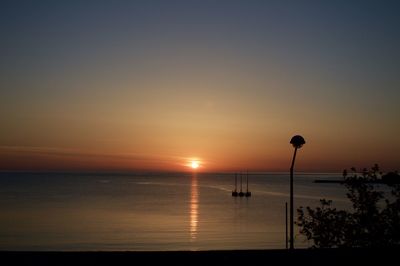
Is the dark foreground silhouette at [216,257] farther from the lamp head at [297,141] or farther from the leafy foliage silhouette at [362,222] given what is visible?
the lamp head at [297,141]

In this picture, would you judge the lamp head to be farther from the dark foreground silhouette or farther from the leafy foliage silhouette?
the dark foreground silhouette

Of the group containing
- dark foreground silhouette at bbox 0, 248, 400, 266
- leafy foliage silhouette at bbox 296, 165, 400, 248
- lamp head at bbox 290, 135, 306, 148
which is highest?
lamp head at bbox 290, 135, 306, 148

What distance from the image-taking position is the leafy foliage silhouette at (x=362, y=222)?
13.7 m

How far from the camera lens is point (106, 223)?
49.5m

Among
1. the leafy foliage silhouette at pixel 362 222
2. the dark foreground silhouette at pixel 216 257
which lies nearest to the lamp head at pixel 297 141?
the leafy foliage silhouette at pixel 362 222

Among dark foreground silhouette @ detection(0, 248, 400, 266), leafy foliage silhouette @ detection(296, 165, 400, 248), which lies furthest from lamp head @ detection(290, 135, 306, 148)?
dark foreground silhouette @ detection(0, 248, 400, 266)

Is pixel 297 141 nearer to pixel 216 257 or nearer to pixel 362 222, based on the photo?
pixel 362 222

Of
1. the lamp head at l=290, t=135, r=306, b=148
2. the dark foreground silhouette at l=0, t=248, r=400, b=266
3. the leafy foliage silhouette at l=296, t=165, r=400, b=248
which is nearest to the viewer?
the dark foreground silhouette at l=0, t=248, r=400, b=266

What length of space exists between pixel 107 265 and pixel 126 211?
55.1 meters

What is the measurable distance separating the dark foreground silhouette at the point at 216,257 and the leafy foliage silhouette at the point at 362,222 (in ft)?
6.77

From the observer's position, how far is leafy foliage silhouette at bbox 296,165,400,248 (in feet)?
45.0

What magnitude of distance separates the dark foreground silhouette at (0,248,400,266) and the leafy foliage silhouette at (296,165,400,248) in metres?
2.06

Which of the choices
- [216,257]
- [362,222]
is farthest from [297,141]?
[216,257]

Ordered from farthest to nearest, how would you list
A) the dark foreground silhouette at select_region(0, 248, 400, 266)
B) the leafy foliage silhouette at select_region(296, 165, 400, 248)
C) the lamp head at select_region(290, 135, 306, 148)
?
1. the lamp head at select_region(290, 135, 306, 148)
2. the leafy foliage silhouette at select_region(296, 165, 400, 248)
3. the dark foreground silhouette at select_region(0, 248, 400, 266)
